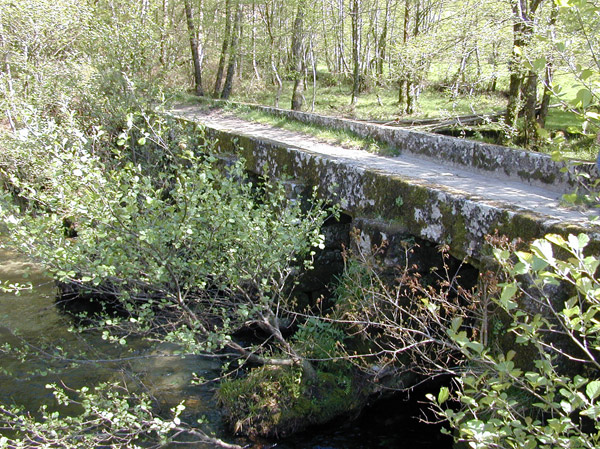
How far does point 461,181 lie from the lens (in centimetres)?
691

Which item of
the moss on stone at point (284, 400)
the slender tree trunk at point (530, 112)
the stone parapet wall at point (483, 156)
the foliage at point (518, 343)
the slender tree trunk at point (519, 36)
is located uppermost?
the slender tree trunk at point (519, 36)

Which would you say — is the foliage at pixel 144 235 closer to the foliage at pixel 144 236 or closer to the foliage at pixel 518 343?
the foliage at pixel 144 236

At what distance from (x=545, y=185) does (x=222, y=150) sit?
6.13 metres

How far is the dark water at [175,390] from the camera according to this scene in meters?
5.74

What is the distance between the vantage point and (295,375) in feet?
19.8

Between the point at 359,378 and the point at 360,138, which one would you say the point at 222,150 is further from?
the point at 359,378

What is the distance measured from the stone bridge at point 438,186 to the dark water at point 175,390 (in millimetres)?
1901

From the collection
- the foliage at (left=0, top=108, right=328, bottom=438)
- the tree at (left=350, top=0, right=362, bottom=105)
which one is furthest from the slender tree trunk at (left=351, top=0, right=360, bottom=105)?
the foliage at (left=0, top=108, right=328, bottom=438)

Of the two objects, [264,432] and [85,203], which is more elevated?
[85,203]

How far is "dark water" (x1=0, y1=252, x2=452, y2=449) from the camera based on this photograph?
5738mm

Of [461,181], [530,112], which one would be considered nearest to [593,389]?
[461,181]

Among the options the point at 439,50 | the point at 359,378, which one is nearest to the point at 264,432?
the point at 359,378

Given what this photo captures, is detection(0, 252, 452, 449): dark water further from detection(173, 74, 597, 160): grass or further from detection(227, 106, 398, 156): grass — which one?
detection(227, 106, 398, 156): grass

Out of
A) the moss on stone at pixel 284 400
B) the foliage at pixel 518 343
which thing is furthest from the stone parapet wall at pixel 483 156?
the moss on stone at pixel 284 400
